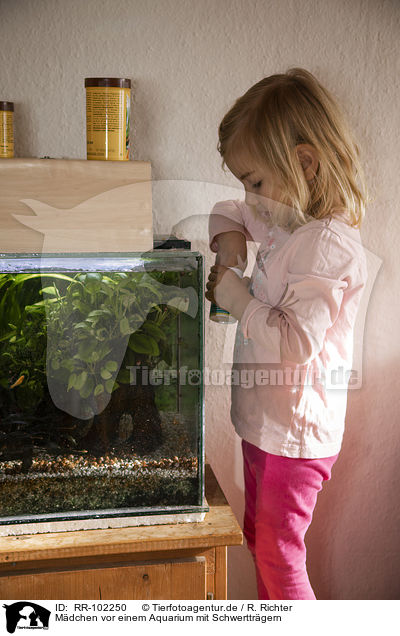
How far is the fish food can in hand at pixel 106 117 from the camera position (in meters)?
1.07

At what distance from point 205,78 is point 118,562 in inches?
40.0

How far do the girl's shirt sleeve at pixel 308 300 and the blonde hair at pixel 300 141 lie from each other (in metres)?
0.08

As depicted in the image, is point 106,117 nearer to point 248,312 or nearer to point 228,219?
point 228,219

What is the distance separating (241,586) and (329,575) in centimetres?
25

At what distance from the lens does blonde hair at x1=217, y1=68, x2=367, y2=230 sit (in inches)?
40.7

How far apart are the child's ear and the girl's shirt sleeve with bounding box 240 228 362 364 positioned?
11 cm

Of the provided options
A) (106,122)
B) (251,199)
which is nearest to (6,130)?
(106,122)

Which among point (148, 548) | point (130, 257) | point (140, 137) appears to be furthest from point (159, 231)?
point (148, 548)

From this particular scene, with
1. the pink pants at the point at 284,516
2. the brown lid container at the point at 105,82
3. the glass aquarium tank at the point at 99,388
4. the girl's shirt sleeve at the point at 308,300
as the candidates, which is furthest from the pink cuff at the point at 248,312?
the brown lid container at the point at 105,82

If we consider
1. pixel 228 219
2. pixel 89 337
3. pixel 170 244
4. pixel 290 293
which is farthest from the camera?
pixel 228 219

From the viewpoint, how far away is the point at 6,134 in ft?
3.74
